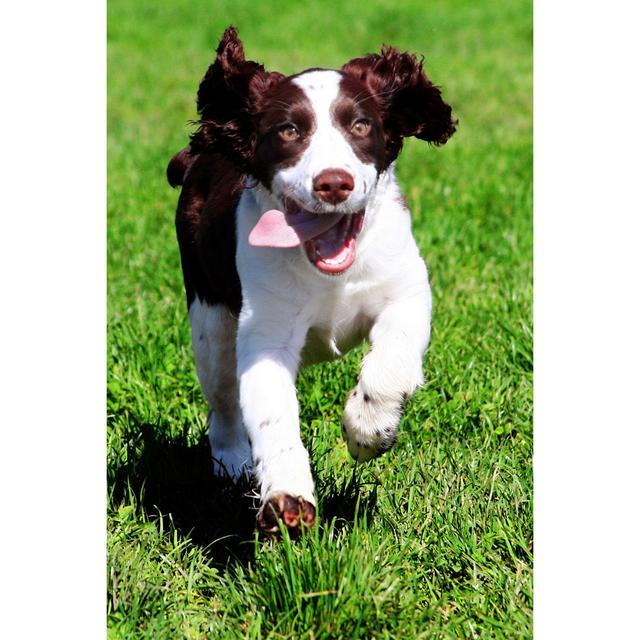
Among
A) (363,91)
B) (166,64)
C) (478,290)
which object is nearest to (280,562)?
(363,91)

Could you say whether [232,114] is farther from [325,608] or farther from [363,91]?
[325,608]

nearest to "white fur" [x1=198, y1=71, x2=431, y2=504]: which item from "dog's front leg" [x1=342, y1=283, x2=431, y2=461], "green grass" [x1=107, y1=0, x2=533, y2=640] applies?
"dog's front leg" [x1=342, y1=283, x2=431, y2=461]

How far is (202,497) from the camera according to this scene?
380cm

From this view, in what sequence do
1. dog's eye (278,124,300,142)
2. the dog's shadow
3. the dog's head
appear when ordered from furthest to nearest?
the dog's shadow, dog's eye (278,124,300,142), the dog's head

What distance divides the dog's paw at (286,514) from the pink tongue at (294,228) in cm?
72

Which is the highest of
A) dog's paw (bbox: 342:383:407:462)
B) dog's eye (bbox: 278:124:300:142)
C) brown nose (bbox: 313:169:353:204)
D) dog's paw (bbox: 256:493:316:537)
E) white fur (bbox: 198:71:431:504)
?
dog's eye (bbox: 278:124:300:142)

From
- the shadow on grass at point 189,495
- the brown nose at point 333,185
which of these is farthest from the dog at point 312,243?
the shadow on grass at point 189,495

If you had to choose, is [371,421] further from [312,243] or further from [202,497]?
[202,497]

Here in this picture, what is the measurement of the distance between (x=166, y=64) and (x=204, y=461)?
678 cm

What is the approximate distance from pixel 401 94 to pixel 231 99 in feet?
1.80

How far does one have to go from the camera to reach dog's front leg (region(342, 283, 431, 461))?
3.26 meters

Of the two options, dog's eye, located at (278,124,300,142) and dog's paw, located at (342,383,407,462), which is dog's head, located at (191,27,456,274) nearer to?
dog's eye, located at (278,124,300,142)

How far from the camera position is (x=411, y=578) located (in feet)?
10.5

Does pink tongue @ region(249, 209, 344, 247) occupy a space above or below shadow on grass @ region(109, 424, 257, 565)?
above
